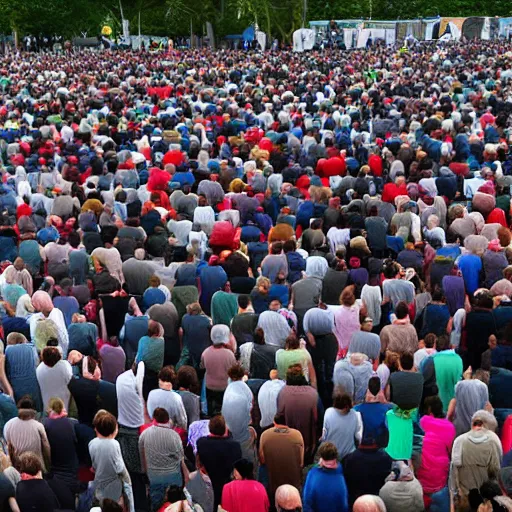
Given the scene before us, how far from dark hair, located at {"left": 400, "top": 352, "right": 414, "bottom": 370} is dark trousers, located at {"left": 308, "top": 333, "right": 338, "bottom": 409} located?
149 cm

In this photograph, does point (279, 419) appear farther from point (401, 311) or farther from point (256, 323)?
point (401, 311)

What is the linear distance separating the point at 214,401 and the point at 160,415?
6.48 ft

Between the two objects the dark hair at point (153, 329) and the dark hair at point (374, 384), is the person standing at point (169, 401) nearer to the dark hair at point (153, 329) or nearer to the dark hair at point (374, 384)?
the dark hair at point (153, 329)

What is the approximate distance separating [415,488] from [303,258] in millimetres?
5387

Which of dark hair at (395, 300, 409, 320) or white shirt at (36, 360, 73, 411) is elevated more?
dark hair at (395, 300, 409, 320)

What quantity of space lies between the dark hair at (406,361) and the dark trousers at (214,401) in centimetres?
186

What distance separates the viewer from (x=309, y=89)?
31.5 meters

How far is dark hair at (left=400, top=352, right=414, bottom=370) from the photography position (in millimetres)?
9930

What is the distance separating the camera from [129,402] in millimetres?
9672

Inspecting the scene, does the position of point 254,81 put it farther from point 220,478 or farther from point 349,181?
point 220,478

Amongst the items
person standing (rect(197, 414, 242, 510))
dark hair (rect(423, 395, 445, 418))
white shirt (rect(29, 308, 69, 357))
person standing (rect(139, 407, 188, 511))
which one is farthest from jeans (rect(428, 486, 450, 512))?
white shirt (rect(29, 308, 69, 357))

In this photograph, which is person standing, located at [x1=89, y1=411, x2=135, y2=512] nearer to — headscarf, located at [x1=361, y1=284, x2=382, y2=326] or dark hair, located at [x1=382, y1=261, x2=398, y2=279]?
headscarf, located at [x1=361, y1=284, x2=382, y2=326]

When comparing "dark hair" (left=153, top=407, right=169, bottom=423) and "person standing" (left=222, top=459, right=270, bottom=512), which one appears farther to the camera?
"dark hair" (left=153, top=407, right=169, bottom=423)

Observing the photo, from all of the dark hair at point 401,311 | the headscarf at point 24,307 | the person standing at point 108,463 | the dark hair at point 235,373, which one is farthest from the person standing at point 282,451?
the headscarf at point 24,307
